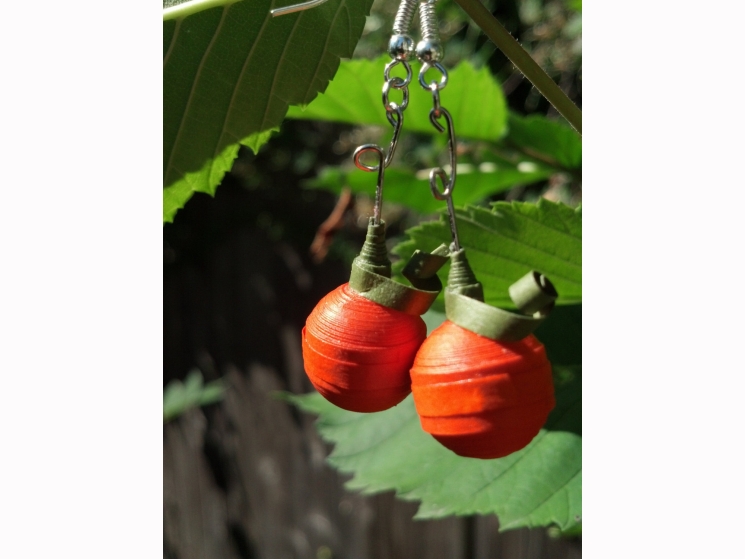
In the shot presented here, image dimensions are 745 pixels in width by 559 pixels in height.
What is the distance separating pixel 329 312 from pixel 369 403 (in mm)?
72

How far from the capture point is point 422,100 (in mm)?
1030

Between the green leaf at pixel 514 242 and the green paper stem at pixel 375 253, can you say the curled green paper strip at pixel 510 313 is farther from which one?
the green leaf at pixel 514 242

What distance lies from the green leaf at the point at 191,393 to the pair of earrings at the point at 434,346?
2.11 m

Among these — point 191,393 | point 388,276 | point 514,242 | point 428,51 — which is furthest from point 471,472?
point 191,393

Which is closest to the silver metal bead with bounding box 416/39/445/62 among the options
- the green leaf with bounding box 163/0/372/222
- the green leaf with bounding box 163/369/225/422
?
the green leaf with bounding box 163/0/372/222

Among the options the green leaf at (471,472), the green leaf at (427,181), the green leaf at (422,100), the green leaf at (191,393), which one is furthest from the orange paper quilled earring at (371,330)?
the green leaf at (191,393)

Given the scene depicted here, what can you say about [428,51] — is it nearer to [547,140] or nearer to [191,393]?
[547,140]

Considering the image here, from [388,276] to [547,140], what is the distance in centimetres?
59

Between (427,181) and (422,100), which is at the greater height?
(422,100)

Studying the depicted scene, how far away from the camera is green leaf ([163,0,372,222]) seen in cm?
60

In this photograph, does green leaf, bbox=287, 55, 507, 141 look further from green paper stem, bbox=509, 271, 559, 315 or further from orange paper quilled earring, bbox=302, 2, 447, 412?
green paper stem, bbox=509, 271, 559, 315

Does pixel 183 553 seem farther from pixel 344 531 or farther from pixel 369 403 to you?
pixel 369 403

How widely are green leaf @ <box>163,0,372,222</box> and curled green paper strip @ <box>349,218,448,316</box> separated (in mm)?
176

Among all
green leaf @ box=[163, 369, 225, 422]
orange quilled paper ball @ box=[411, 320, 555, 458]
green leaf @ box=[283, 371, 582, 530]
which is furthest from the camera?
green leaf @ box=[163, 369, 225, 422]
